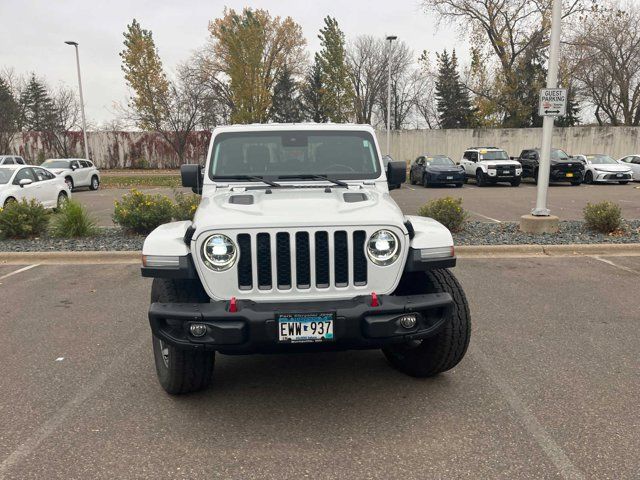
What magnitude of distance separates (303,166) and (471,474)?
106 inches

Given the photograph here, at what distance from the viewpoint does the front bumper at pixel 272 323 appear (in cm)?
289

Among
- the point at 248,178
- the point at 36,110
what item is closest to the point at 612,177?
the point at 248,178

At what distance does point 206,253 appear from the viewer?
3053 mm

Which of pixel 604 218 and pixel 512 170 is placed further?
pixel 512 170

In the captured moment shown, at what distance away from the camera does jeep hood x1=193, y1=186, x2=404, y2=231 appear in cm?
304

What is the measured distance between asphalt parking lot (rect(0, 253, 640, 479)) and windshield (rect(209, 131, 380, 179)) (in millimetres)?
1568

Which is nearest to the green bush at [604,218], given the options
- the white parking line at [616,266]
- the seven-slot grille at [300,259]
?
the white parking line at [616,266]

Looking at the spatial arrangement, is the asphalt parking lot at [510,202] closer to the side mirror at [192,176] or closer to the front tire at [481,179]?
the front tire at [481,179]

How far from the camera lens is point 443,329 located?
3328 mm

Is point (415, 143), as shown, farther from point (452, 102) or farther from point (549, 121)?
point (549, 121)

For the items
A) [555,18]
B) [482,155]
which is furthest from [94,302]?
[482,155]

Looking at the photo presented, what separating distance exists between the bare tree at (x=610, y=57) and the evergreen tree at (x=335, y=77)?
63.3 ft

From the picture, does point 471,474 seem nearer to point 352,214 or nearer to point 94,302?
point 352,214

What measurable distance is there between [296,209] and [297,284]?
494 mm
